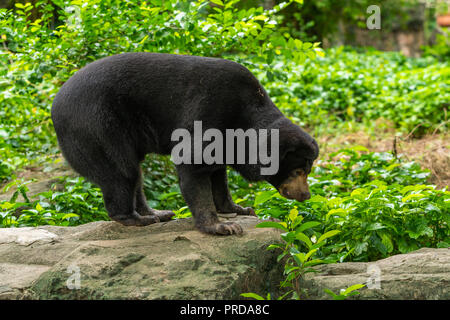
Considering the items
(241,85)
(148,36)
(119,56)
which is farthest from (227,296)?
(148,36)

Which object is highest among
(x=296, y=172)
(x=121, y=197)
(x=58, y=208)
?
(x=296, y=172)

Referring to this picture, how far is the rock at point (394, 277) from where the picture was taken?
319cm

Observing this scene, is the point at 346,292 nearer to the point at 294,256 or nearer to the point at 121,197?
the point at 294,256

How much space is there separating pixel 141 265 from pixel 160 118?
1180 mm

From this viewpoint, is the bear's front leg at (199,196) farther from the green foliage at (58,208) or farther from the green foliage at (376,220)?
the green foliage at (58,208)

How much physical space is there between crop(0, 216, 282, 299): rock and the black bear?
0.96 ft

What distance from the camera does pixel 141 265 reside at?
324 centimetres

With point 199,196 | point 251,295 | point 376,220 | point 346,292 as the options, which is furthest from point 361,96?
point 251,295

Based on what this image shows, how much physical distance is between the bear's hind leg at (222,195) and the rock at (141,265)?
1.52ft

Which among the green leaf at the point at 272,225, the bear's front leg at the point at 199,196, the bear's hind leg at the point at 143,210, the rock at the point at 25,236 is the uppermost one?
the bear's front leg at the point at 199,196

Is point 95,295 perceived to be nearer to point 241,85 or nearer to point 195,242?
point 195,242

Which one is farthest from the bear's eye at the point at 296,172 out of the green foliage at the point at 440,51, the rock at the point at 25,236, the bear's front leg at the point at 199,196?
the green foliage at the point at 440,51

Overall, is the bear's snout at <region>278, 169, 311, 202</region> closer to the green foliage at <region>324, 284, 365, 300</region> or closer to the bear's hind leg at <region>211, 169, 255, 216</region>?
the bear's hind leg at <region>211, 169, 255, 216</region>

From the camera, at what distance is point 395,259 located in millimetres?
3689
